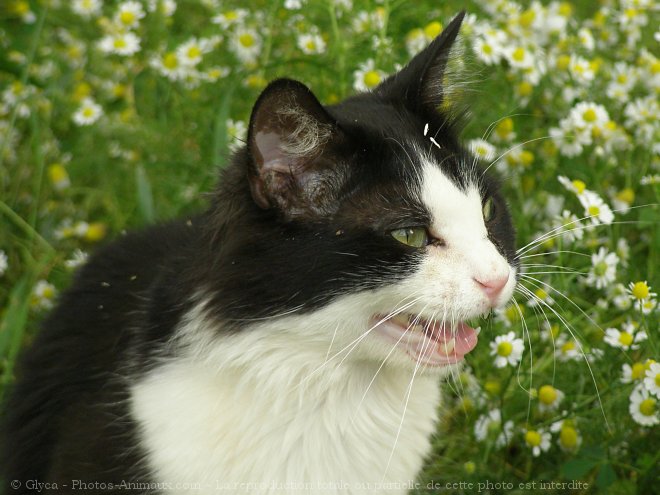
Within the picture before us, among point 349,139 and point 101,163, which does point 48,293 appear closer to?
point 101,163

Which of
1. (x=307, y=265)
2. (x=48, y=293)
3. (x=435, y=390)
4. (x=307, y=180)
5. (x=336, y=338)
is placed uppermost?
(x=307, y=180)

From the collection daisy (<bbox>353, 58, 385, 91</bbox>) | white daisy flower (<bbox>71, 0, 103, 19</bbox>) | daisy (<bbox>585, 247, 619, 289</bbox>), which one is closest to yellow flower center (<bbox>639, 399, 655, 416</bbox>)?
daisy (<bbox>585, 247, 619, 289</bbox>)

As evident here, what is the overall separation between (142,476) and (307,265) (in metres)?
0.58

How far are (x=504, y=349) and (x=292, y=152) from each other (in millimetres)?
827

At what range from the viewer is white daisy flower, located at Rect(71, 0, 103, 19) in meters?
3.34

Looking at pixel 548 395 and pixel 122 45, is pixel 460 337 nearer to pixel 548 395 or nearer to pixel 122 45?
pixel 548 395

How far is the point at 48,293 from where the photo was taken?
2.76m

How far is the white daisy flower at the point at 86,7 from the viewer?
3.34 meters

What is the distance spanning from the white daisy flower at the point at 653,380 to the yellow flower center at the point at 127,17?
209 cm

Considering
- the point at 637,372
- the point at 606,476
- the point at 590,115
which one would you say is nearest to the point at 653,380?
the point at 637,372

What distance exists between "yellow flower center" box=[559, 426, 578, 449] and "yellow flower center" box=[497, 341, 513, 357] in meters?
0.25

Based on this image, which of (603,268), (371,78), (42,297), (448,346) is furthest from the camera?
(42,297)

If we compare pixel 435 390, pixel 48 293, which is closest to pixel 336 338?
pixel 435 390

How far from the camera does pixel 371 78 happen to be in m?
2.62
